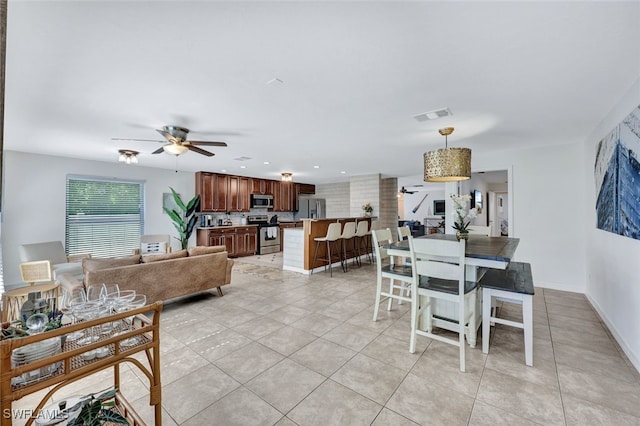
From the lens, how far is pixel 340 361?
2.35m

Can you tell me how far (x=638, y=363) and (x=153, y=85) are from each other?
14.9ft

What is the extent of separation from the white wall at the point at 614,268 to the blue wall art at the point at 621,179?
10 cm

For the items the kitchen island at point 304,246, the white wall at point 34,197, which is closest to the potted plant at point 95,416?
the kitchen island at point 304,246

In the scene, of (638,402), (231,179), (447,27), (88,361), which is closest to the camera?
(88,361)

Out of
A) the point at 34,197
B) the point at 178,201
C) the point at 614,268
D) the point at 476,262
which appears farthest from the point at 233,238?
the point at 614,268

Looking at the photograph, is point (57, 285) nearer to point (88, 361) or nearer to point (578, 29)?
point (88, 361)

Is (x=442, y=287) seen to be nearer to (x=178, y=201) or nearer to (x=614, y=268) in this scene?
(x=614, y=268)

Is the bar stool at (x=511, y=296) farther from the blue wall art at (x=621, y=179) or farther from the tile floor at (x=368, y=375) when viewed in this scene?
the blue wall art at (x=621, y=179)

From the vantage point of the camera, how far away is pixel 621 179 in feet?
8.41

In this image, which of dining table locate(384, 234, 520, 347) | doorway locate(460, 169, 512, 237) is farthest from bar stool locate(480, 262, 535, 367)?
doorway locate(460, 169, 512, 237)

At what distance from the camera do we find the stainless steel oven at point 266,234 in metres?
8.01

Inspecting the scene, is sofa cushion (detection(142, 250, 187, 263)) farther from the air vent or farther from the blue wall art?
the blue wall art

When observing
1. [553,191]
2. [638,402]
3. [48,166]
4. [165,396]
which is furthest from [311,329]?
[48,166]

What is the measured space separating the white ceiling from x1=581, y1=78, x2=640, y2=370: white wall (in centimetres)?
18
